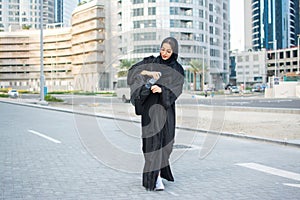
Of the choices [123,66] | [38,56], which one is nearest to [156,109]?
[123,66]

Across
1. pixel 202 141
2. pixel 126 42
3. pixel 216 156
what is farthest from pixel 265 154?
pixel 126 42

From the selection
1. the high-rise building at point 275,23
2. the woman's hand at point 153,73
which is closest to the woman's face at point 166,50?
the woman's hand at point 153,73

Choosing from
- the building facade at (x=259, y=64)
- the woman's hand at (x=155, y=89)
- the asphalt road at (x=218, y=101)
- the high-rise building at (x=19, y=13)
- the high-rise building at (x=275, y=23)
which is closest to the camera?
the woman's hand at (x=155, y=89)

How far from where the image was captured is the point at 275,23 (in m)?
157

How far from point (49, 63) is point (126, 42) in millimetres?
120267

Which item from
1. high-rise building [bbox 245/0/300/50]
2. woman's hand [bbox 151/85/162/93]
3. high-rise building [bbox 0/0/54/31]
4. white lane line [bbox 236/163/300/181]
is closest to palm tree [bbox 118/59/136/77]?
woman's hand [bbox 151/85/162/93]

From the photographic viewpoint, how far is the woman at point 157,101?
18.6 ft

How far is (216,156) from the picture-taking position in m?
8.95

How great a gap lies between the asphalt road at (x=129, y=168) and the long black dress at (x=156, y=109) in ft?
1.36

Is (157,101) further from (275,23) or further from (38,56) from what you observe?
(275,23)

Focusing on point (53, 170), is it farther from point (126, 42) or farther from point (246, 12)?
point (246, 12)

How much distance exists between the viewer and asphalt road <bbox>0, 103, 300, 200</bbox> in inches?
221

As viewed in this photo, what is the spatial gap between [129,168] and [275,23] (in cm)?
16057

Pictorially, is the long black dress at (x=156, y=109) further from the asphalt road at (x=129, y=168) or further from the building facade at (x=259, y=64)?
the building facade at (x=259, y=64)
